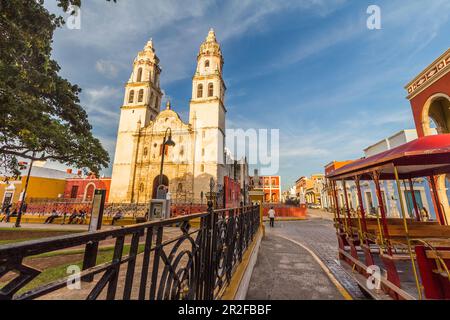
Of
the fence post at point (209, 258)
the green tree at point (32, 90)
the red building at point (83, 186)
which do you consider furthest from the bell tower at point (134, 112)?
the fence post at point (209, 258)

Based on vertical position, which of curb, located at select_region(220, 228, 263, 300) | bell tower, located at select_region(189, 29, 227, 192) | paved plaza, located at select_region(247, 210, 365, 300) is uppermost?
bell tower, located at select_region(189, 29, 227, 192)

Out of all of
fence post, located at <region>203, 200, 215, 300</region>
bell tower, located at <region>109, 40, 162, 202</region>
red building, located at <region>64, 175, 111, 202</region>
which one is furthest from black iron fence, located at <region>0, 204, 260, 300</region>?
red building, located at <region>64, 175, 111, 202</region>

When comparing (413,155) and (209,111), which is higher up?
(209,111)

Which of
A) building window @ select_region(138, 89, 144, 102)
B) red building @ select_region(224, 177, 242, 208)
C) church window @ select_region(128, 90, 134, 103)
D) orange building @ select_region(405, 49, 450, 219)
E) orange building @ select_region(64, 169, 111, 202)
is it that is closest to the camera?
orange building @ select_region(405, 49, 450, 219)

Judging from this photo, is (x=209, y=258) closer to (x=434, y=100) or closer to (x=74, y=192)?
(x=434, y=100)

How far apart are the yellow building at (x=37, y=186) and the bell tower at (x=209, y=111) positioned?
77.0ft

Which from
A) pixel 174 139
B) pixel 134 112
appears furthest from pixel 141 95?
pixel 174 139

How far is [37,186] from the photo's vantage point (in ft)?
97.5

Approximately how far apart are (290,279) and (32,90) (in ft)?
36.3

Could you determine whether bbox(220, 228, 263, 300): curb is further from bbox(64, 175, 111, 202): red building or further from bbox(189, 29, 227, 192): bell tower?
bbox(64, 175, 111, 202): red building

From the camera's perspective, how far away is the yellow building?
27.6 meters

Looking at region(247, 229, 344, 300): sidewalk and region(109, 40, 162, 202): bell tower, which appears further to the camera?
region(109, 40, 162, 202): bell tower
